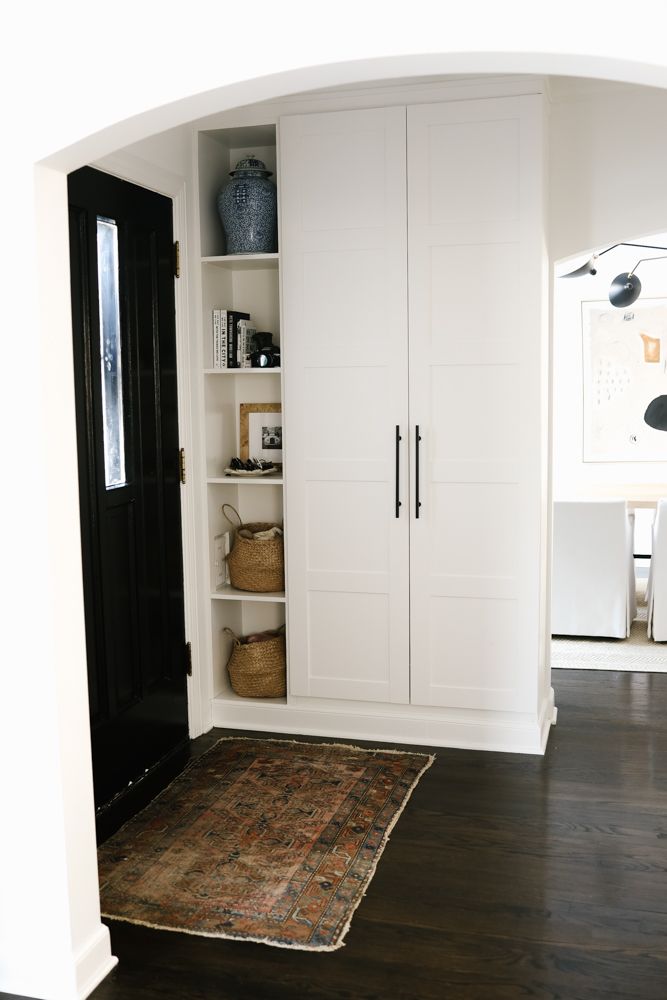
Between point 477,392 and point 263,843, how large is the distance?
1829 millimetres

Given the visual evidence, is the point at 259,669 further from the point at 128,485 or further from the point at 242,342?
the point at 242,342

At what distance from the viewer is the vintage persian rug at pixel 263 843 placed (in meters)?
2.71

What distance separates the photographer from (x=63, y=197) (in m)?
2.31

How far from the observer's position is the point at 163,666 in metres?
3.84

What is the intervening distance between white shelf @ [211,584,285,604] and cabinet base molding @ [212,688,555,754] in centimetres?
45

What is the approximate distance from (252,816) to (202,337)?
6.33ft

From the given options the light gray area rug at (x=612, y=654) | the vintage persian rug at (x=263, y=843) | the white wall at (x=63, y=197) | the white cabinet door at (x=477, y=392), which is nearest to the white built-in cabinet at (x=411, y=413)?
the white cabinet door at (x=477, y=392)

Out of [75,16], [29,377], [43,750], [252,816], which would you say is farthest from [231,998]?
[75,16]

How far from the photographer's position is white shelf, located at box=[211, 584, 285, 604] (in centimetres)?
411

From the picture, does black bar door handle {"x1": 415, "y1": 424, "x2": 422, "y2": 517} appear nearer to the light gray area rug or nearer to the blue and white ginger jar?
the blue and white ginger jar

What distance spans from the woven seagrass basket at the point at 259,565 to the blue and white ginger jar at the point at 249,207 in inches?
48.4

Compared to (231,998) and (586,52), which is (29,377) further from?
(231,998)

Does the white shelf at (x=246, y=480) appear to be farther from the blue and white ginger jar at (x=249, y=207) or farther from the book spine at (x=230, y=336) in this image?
the blue and white ginger jar at (x=249, y=207)

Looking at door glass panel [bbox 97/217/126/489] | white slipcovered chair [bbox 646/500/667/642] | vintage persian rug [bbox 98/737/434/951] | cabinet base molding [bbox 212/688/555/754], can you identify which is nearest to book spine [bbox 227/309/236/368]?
door glass panel [bbox 97/217/126/489]
